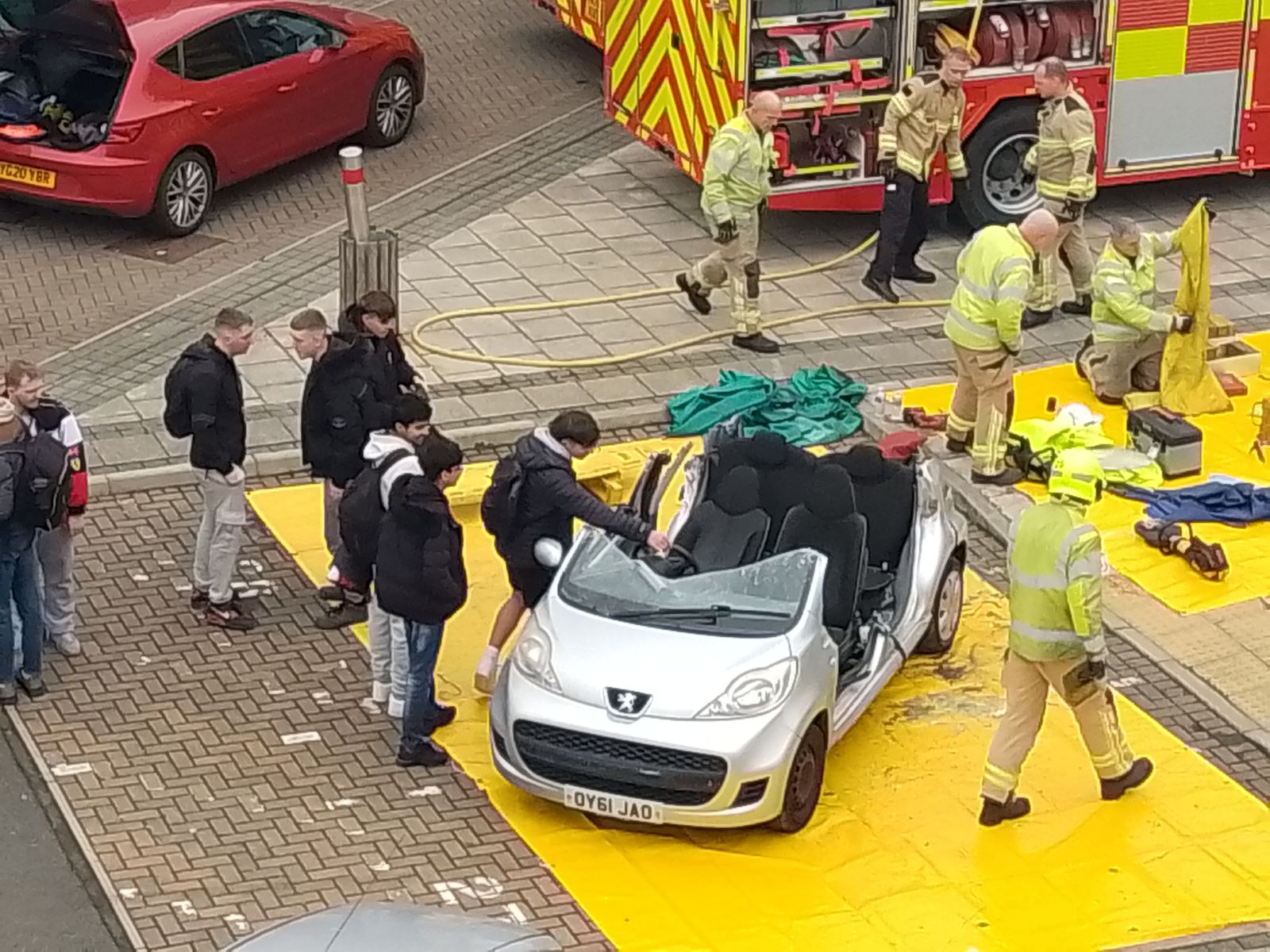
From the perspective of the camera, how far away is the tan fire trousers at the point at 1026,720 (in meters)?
9.98

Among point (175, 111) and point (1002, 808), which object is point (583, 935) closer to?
point (1002, 808)

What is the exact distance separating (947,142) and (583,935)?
825 cm

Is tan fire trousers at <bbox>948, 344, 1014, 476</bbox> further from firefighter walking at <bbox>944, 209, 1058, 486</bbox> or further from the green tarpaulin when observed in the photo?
the green tarpaulin

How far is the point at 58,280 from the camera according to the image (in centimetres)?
1603

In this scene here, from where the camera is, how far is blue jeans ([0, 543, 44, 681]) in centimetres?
1081

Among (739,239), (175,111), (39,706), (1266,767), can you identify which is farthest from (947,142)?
(39,706)

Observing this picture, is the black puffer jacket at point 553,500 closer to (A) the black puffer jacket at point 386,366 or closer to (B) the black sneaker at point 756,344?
(A) the black puffer jacket at point 386,366

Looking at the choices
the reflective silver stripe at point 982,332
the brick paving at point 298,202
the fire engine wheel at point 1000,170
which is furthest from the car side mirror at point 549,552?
the fire engine wheel at point 1000,170

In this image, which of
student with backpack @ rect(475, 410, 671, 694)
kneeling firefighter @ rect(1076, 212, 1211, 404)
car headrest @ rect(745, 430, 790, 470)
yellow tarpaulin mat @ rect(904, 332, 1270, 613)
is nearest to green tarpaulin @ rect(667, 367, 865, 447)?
yellow tarpaulin mat @ rect(904, 332, 1270, 613)

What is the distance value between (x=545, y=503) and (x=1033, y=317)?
5.97 meters

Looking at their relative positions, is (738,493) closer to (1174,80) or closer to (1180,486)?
(1180,486)

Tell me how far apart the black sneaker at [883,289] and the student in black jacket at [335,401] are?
17.8 feet

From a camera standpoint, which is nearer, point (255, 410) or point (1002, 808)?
point (1002, 808)

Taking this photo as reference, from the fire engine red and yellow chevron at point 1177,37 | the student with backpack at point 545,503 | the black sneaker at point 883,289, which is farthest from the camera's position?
the fire engine red and yellow chevron at point 1177,37
